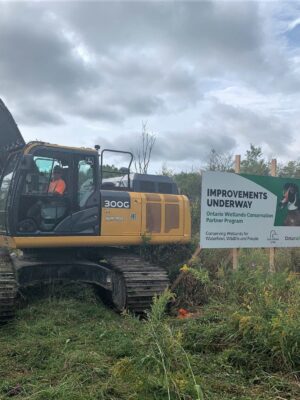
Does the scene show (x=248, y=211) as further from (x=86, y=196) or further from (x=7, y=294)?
(x=7, y=294)

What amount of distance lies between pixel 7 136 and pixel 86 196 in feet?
5.67

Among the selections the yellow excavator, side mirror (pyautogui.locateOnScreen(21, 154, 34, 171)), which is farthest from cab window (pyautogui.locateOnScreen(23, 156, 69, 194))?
side mirror (pyautogui.locateOnScreen(21, 154, 34, 171))

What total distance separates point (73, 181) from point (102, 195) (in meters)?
0.58

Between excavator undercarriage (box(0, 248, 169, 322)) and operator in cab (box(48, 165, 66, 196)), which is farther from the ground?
operator in cab (box(48, 165, 66, 196))

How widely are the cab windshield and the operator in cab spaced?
65 centimetres

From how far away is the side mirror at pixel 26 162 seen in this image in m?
7.67

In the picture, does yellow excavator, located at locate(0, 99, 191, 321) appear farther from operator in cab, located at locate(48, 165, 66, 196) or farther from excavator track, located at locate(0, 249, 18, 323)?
excavator track, located at locate(0, 249, 18, 323)

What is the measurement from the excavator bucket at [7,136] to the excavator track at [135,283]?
8.15ft

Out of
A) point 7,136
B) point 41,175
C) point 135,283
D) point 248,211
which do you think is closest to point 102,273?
point 135,283

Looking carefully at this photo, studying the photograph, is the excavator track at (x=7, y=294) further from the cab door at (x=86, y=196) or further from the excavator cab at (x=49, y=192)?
the cab door at (x=86, y=196)

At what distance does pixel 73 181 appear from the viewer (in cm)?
820

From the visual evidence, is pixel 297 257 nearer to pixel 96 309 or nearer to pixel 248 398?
pixel 96 309

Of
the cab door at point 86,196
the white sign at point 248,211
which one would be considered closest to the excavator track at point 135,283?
the cab door at point 86,196

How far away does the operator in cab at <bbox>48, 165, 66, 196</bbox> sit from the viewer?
26.2 ft
